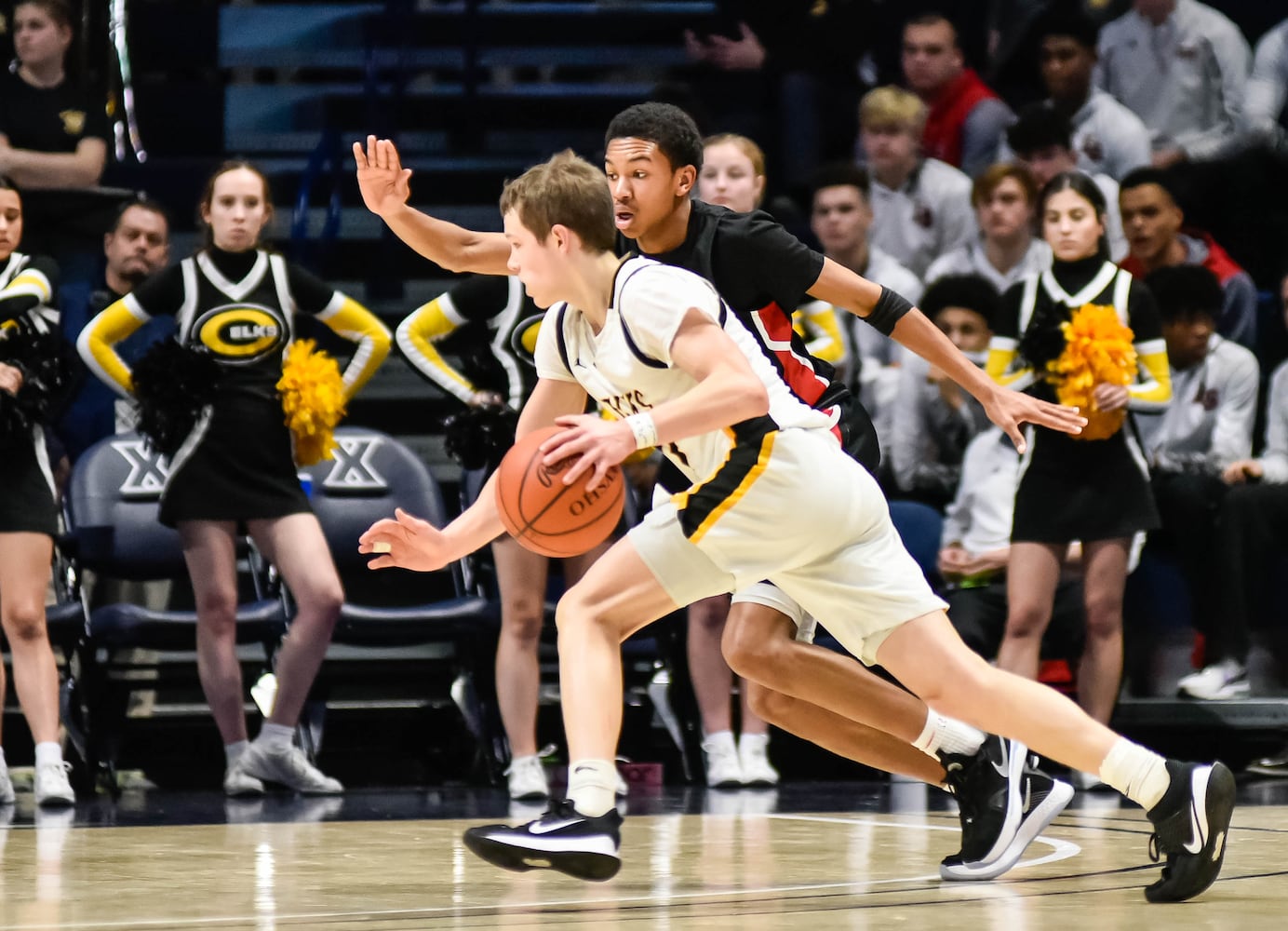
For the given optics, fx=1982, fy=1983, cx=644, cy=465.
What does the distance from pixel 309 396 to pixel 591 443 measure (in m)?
3.58

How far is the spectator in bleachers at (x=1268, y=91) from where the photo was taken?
10078 mm

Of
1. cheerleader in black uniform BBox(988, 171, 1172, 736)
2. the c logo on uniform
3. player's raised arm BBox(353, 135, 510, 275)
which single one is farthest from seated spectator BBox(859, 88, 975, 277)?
player's raised arm BBox(353, 135, 510, 275)

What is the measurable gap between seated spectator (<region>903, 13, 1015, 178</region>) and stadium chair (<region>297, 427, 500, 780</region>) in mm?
3510

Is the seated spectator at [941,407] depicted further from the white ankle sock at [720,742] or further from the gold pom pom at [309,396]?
the gold pom pom at [309,396]

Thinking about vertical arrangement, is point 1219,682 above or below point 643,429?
below

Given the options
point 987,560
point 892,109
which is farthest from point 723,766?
point 892,109

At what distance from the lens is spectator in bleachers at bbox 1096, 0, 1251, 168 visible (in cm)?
1015

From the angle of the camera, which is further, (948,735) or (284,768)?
(284,768)

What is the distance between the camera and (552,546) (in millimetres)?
4387

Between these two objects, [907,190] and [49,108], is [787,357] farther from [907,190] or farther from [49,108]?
[49,108]

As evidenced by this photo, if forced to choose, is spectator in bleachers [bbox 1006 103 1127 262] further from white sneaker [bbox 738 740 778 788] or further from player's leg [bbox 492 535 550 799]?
player's leg [bbox 492 535 550 799]

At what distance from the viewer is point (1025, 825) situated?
4.79 metres

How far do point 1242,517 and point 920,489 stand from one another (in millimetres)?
1355

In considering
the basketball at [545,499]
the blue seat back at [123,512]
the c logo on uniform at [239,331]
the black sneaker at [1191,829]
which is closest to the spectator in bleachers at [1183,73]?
the c logo on uniform at [239,331]
